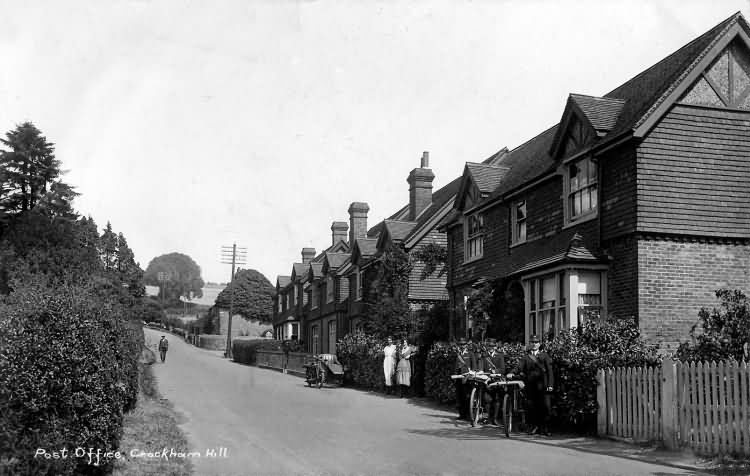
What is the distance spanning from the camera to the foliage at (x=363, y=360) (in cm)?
2969

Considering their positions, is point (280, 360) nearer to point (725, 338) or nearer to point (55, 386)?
point (725, 338)

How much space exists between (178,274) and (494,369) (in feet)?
529

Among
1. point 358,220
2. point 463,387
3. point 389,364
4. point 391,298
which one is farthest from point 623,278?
point 358,220

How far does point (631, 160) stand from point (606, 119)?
2226 millimetres

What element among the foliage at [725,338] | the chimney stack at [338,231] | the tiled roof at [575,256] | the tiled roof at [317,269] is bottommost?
the foliage at [725,338]

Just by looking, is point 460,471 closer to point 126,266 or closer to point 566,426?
point 566,426

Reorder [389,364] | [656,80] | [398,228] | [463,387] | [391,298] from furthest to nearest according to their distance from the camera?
[398,228] < [391,298] < [389,364] < [656,80] < [463,387]

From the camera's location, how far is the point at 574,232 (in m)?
22.6

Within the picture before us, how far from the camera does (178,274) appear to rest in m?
173

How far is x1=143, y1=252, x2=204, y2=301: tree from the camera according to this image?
170m

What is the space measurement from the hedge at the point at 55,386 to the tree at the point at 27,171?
26.8 metres

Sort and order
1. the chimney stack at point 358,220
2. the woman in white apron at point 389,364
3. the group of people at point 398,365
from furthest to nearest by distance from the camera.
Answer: the chimney stack at point 358,220 → the woman in white apron at point 389,364 → the group of people at point 398,365

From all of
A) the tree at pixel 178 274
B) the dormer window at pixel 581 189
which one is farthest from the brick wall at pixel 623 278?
the tree at pixel 178 274

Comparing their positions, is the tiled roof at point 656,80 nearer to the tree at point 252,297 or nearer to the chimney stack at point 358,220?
the chimney stack at point 358,220
